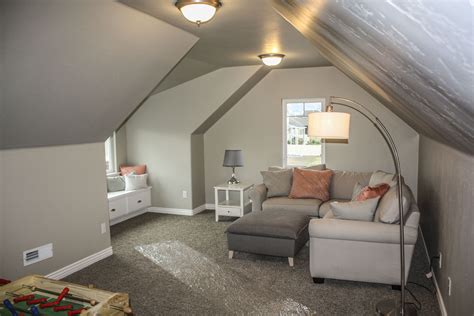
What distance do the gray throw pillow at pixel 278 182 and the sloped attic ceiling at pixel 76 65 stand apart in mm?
2243

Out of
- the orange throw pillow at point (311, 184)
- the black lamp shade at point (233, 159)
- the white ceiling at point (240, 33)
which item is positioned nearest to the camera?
the white ceiling at point (240, 33)

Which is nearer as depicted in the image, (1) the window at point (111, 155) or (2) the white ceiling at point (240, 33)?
(2) the white ceiling at point (240, 33)

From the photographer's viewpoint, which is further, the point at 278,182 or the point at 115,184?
the point at 115,184

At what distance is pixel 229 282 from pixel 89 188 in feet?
6.23

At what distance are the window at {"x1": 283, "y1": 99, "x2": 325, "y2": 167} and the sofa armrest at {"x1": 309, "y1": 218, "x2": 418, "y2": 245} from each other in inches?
121

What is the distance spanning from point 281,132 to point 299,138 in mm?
330

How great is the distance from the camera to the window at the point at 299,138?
6.50 metres

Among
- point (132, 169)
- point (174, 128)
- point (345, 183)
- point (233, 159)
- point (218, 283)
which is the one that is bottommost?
point (218, 283)

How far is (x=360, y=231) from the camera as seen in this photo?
3.41m

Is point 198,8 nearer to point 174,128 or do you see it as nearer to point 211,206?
point 174,128

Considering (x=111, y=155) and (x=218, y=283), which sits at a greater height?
(x=111, y=155)

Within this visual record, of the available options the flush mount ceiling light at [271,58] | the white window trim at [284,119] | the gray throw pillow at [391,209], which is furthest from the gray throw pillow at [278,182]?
the gray throw pillow at [391,209]

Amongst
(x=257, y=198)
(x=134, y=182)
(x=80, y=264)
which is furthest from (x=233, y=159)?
(x=80, y=264)

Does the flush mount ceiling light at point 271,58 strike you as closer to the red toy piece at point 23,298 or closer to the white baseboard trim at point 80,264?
the white baseboard trim at point 80,264
